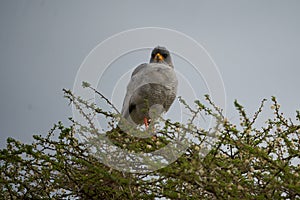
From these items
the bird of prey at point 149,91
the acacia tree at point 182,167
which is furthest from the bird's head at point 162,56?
the acacia tree at point 182,167

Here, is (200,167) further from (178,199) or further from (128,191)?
(128,191)

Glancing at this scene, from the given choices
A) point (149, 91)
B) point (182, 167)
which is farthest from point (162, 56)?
point (182, 167)

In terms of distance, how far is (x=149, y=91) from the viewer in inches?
136

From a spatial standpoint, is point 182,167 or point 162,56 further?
point 162,56

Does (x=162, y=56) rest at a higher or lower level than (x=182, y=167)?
higher

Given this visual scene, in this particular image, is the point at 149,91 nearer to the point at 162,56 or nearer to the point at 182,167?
the point at 162,56

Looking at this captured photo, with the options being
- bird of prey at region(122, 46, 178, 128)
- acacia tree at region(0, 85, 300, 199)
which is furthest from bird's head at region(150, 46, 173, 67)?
acacia tree at region(0, 85, 300, 199)

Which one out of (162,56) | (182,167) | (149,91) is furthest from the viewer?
(162,56)

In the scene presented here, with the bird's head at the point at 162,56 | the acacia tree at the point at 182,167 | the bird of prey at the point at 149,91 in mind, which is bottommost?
the acacia tree at the point at 182,167

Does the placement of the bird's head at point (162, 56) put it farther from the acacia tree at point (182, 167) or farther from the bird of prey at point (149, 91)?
the acacia tree at point (182, 167)

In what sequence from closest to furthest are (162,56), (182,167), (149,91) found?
(182,167) < (149,91) < (162,56)

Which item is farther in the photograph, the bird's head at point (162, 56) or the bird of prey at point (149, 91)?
the bird's head at point (162, 56)

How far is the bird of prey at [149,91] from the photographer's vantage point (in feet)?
11.4

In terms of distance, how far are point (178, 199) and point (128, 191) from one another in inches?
16.8
